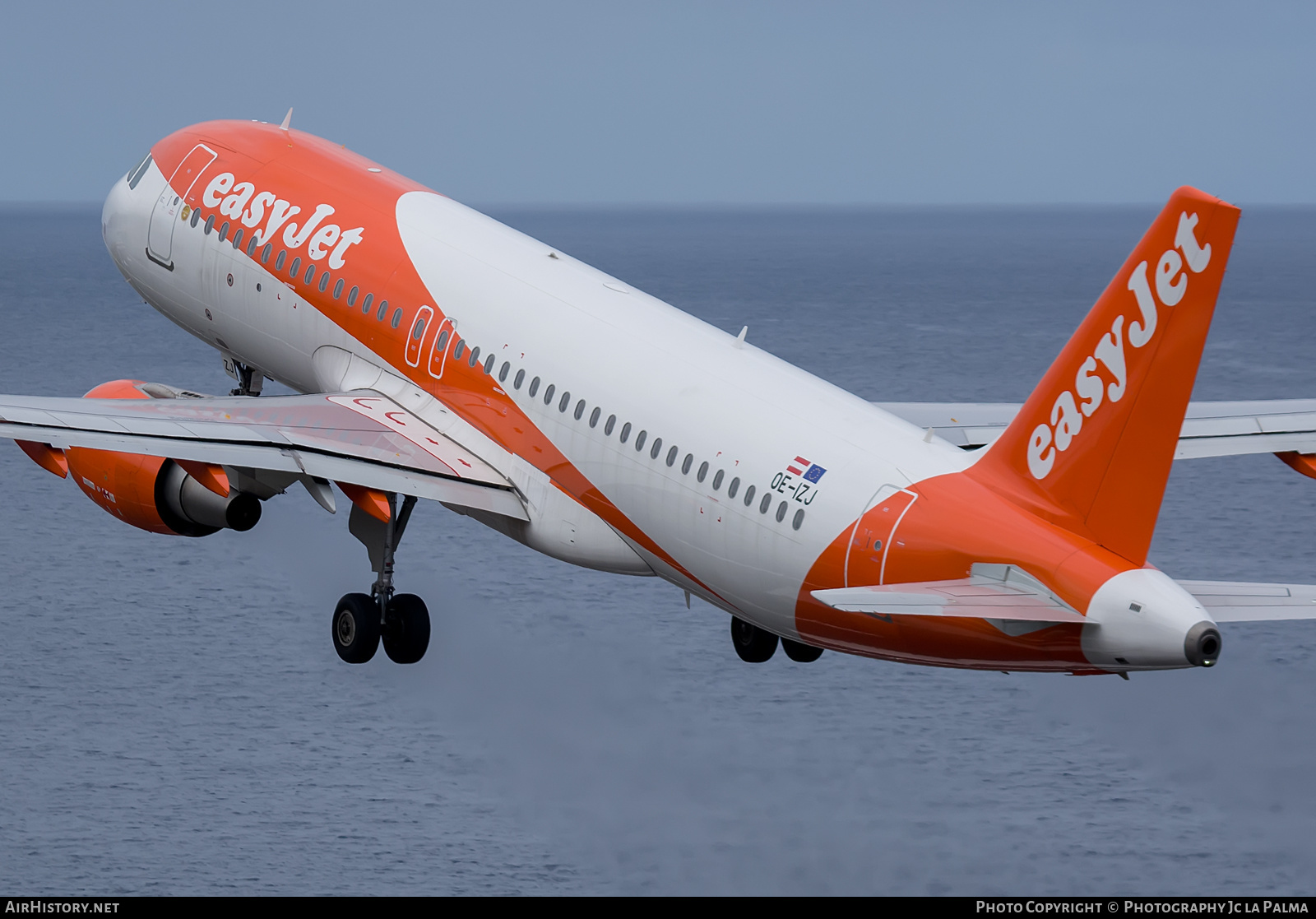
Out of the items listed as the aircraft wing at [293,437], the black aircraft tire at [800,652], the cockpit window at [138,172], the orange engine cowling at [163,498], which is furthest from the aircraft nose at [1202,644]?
the cockpit window at [138,172]

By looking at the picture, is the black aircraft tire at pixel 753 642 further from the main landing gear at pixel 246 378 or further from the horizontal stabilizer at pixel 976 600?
the main landing gear at pixel 246 378

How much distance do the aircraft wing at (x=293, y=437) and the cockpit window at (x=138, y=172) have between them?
830cm

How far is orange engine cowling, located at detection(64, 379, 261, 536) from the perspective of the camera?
36.7 meters

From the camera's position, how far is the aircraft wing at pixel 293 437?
32812 millimetres

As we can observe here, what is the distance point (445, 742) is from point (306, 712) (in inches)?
176

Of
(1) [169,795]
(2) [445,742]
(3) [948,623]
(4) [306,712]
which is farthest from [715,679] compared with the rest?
(3) [948,623]

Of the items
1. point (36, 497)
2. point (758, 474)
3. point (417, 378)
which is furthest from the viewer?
point (36, 497)

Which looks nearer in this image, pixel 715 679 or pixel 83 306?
pixel 715 679

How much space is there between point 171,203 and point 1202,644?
2606cm

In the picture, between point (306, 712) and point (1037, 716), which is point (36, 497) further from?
point (1037, 716)

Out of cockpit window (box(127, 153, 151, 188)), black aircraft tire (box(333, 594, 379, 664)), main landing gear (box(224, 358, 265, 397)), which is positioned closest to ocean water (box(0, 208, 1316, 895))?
black aircraft tire (box(333, 594, 379, 664))

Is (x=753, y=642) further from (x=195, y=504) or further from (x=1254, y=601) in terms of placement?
(x=1254, y=601)

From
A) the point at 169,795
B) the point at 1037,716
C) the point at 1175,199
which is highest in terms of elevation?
the point at 1175,199
